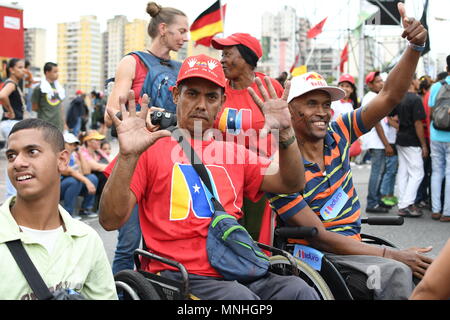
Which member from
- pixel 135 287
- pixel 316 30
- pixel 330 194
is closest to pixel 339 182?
pixel 330 194

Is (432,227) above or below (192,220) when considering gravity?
below

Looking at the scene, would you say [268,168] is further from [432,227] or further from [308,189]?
[432,227]

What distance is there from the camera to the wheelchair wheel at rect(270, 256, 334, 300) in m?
2.79

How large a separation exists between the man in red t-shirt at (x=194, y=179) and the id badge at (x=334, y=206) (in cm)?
36

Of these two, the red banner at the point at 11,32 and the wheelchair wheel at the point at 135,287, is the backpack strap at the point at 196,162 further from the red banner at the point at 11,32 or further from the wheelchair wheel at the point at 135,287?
the red banner at the point at 11,32

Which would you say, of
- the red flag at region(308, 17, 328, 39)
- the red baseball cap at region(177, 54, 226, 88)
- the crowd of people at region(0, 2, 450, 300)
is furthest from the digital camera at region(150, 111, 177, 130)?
the red flag at region(308, 17, 328, 39)

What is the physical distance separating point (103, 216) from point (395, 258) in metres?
1.51

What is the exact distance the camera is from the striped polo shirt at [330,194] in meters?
3.14

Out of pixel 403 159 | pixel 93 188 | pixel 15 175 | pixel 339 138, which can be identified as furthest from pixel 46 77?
pixel 15 175

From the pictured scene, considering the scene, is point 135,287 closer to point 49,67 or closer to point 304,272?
point 304,272

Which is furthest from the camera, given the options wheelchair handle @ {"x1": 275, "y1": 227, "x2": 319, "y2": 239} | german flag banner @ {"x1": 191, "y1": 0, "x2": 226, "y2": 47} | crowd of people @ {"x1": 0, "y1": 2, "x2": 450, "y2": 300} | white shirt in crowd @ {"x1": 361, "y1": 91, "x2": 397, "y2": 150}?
german flag banner @ {"x1": 191, "y1": 0, "x2": 226, "y2": 47}

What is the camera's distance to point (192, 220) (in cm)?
265

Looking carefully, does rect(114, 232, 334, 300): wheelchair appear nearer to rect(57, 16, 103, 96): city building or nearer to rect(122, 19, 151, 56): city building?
rect(122, 19, 151, 56): city building

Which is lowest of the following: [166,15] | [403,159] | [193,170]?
[403,159]
